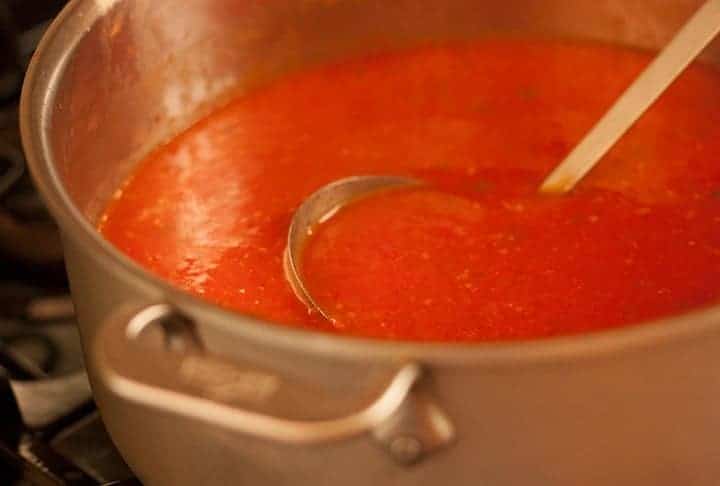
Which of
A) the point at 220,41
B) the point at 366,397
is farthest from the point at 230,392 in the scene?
the point at 220,41

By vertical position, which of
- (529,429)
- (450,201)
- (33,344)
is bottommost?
(33,344)

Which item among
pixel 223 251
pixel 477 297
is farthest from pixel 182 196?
pixel 477 297

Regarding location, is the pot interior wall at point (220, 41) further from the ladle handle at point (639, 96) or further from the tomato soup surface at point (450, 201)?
the ladle handle at point (639, 96)

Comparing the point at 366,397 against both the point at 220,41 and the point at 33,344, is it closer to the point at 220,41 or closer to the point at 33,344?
the point at 33,344

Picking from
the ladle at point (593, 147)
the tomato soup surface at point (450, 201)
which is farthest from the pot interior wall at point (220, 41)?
the ladle at point (593, 147)

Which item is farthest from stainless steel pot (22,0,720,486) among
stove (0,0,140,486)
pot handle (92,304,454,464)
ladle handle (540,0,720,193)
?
ladle handle (540,0,720,193)

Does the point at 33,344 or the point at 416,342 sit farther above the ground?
the point at 416,342

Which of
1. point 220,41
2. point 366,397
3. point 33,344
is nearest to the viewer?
point 366,397
